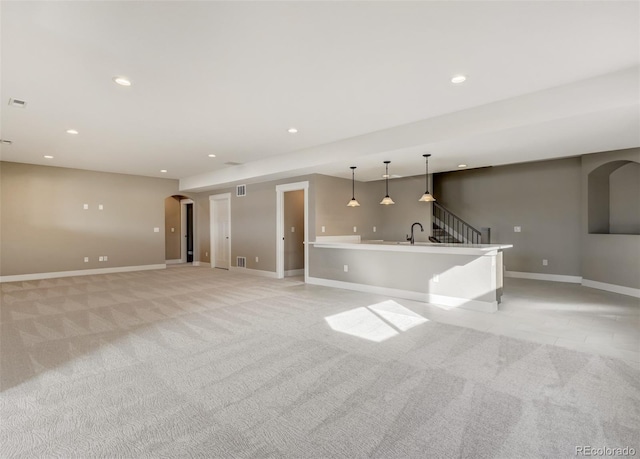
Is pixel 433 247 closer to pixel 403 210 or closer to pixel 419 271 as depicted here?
pixel 419 271

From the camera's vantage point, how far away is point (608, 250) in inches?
238

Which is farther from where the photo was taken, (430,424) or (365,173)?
Answer: (365,173)

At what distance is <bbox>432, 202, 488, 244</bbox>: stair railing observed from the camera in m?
8.27

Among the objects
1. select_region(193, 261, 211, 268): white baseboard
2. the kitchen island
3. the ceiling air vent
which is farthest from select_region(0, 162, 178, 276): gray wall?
the kitchen island

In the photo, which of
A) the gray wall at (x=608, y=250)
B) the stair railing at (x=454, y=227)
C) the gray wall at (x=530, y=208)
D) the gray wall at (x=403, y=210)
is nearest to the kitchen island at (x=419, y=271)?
the gray wall at (x=608, y=250)

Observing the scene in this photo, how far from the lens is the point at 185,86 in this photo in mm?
3543

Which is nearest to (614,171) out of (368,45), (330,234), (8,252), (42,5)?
(330,234)

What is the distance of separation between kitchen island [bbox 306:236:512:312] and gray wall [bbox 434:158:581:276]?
113 inches

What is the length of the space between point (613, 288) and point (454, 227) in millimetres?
3497

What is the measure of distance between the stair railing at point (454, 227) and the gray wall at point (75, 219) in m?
8.09

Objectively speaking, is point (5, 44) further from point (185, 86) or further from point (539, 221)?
point (539, 221)

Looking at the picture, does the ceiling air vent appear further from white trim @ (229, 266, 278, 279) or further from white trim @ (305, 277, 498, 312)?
white trim @ (229, 266, 278, 279)

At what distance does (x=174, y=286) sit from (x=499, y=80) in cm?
669

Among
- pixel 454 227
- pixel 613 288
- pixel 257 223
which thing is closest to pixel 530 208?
pixel 454 227
